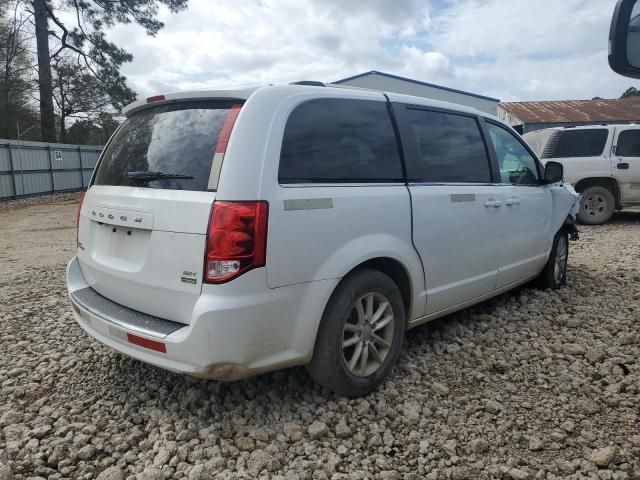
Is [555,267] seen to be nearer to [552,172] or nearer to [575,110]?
[552,172]

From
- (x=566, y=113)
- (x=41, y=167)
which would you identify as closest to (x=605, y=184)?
(x=41, y=167)

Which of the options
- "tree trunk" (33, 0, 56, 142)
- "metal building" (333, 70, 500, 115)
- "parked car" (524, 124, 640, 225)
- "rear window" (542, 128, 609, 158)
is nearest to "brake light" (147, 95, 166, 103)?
"parked car" (524, 124, 640, 225)

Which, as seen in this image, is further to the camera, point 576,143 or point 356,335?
point 576,143

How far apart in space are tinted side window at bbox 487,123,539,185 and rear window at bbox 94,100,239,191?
2.48m

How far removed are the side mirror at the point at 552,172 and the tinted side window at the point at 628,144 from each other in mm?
6231

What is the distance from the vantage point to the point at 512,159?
441 cm

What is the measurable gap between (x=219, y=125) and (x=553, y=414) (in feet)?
7.96

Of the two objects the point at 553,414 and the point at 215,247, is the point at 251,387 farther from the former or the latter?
the point at 553,414

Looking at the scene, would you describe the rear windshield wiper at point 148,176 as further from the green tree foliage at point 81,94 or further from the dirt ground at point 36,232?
the green tree foliage at point 81,94

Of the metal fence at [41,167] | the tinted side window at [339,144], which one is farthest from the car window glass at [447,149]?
the metal fence at [41,167]

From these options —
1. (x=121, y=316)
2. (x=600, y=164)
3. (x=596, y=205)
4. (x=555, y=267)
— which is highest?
(x=600, y=164)

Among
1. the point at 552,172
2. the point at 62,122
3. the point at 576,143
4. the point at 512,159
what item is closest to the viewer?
the point at 512,159

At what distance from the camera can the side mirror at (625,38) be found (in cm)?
204

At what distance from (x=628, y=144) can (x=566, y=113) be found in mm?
20866
